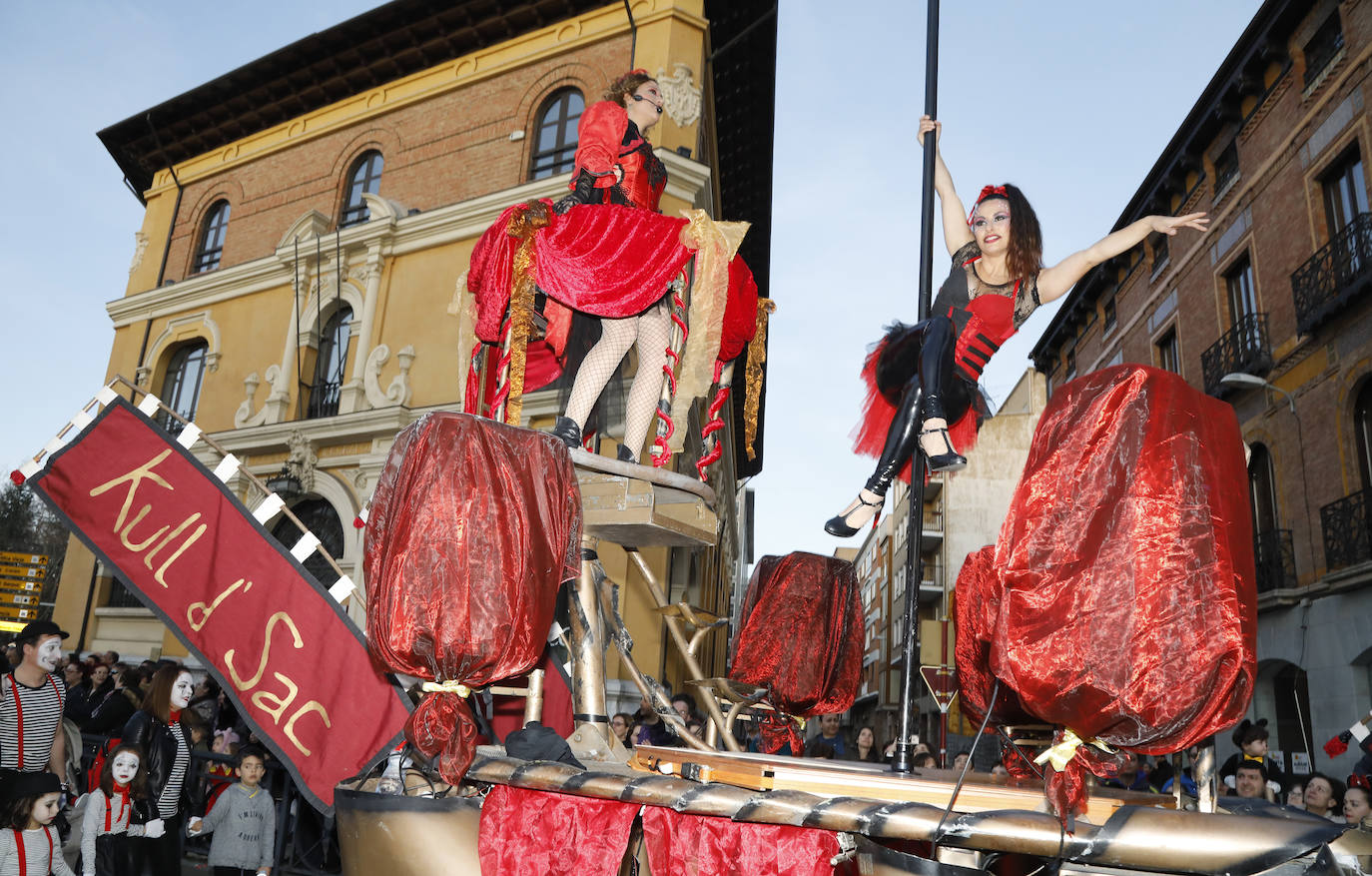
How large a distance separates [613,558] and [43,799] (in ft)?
21.8

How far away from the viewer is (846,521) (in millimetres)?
3480

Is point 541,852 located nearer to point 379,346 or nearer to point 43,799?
point 43,799

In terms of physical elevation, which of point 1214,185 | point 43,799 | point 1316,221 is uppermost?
point 1214,185

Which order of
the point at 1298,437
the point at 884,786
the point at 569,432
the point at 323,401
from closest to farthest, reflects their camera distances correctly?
the point at 884,786 → the point at 569,432 → the point at 1298,437 → the point at 323,401

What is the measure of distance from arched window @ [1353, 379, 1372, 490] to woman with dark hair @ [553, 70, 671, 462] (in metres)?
12.4

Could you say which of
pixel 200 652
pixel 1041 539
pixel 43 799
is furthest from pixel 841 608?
pixel 43 799

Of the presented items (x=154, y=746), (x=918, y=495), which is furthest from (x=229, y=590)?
(x=918, y=495)

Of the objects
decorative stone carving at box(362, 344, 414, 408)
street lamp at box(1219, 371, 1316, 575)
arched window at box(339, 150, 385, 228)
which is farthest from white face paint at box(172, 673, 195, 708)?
street lamp at box(1219, 371, 1316, 575)

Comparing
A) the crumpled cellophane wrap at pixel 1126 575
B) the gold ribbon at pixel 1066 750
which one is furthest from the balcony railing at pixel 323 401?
the gold ribbon at pixel 1066 750

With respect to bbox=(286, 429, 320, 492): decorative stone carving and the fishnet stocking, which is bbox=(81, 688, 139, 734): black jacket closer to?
the fishnet stocking

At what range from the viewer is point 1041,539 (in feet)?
8.04

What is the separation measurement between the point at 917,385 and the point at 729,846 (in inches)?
69.5

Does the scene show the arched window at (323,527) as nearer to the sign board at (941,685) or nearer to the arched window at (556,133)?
the arched window at (556,133)

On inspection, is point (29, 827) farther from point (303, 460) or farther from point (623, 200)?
point (303, 460)
